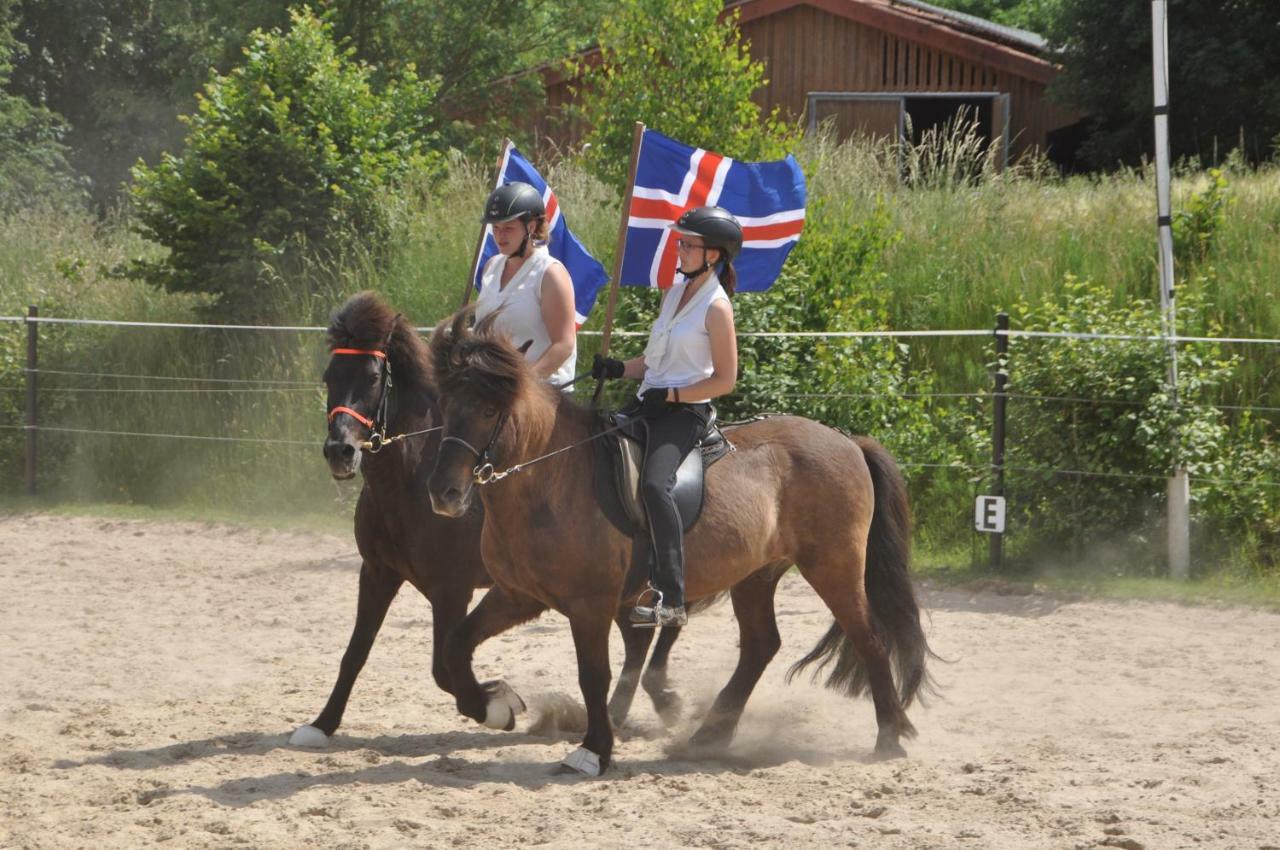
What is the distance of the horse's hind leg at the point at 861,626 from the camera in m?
6.27

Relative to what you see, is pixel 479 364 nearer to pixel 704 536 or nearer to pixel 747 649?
pixel 704 536

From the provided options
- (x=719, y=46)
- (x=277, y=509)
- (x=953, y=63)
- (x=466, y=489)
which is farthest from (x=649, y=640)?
(x=953, y=63)

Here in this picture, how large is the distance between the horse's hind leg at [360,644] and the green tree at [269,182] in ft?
29.9

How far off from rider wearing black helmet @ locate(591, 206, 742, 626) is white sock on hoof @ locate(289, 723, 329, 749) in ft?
5.05

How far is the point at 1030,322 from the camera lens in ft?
39.3

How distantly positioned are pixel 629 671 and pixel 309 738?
4.98ft

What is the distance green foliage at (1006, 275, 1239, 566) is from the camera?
10.1 m

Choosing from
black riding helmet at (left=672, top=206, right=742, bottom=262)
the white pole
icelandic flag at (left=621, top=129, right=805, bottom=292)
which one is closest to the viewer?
black riding helmet at (left=672, top=206, right=742, bottom=262)

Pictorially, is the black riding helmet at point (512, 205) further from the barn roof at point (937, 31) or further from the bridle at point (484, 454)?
the barn roof at point (937, 31)

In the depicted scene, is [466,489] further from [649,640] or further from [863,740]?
[863,740]

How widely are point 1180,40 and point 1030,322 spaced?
936 centimetres

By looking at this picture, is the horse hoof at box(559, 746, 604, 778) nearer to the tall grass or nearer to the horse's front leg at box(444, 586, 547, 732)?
the horse's front leg at box(444, 586, 547, 732)

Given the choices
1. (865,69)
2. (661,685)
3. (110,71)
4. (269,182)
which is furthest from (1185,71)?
(110,71)

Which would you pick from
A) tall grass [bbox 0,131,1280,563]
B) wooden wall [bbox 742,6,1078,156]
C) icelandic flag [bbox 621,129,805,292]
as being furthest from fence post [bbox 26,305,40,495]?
wooden wall [bbox 742,6,1078,156]
